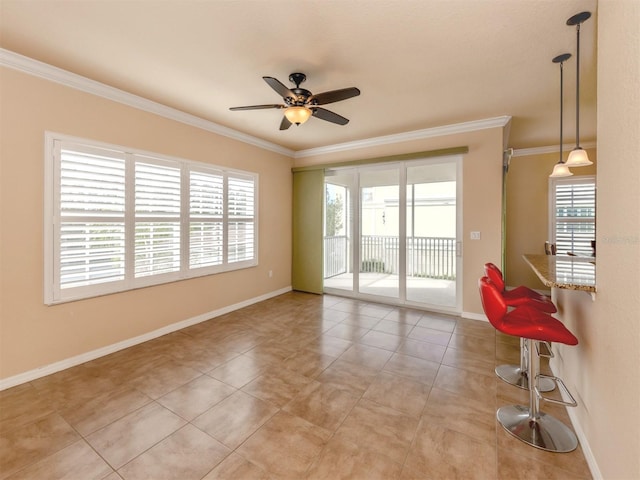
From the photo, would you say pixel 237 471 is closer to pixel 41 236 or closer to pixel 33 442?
pixel 33 442

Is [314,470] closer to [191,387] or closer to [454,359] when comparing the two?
[191,387]

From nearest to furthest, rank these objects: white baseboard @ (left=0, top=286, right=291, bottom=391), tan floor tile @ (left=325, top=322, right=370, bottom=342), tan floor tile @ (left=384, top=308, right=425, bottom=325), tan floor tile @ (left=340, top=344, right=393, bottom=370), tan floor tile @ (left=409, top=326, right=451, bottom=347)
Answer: white baseboard @ (left=0, top=286, right=291, bottom=391), tan floor tile @ (left=340, top=344, right=393, bottom=370), tan floor tile @ (left=409, top=326, right=451, bottom=347), tan floor tile @ (left=325, top=322, right=370, bottom=342), tan floor tile @ (left=384, top=308, right=425, bottom=325)

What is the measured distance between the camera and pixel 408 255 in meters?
4.60

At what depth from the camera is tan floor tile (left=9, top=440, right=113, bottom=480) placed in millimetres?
1544

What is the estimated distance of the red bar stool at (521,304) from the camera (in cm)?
227

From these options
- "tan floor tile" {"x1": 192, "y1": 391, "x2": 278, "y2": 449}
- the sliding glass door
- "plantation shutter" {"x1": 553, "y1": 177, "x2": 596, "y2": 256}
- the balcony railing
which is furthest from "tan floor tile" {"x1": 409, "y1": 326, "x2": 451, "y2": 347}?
"plantation shutter" {"x1": 553, "y1": 177, "x2": 596, "y2": 256}

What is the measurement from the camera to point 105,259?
2934 millimetres

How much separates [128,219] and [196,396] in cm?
201

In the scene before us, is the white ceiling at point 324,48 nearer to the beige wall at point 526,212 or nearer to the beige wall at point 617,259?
the beige wall at point 617,259

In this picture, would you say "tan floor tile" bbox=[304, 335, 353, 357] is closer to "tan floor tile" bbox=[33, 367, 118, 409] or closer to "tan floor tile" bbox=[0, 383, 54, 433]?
"tan floor tile" bbox=[33, 367, 118, 409]

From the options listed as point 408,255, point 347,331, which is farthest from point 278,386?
point 408,255

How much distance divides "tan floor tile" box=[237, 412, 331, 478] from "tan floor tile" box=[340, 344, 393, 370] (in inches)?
38.5

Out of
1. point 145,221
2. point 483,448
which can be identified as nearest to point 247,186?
point 145,221

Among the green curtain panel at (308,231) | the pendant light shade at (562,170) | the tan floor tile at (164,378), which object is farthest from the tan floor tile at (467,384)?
the green curtain panel at (308,231)
